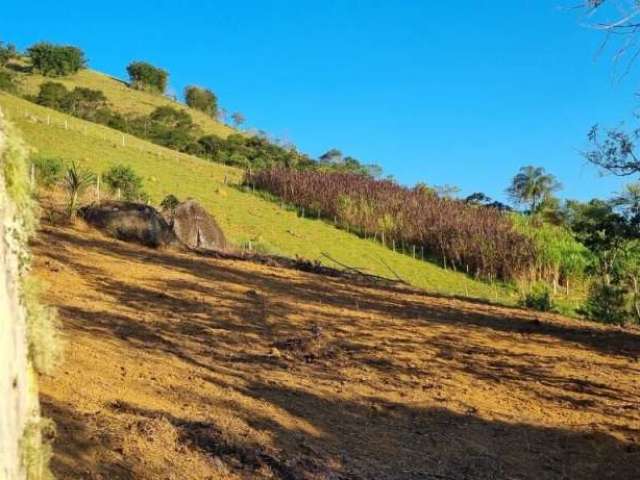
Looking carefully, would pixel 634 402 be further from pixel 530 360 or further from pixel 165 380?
pixel 165 380

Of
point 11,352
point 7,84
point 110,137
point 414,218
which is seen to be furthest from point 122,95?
point 11,352

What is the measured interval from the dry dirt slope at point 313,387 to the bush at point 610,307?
2770mm

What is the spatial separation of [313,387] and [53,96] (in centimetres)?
5011

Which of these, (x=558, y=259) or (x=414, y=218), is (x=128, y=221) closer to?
(x=558, y=259)

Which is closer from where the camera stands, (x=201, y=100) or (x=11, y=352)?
(x=11, y=352)

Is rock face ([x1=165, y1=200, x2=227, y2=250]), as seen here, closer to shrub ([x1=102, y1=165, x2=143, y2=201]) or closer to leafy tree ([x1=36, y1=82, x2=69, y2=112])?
shrub ([x1=102, y1=165, x2=143, y2=201])

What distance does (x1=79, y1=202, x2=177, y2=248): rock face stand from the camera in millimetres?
13148

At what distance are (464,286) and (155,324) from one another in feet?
67.6

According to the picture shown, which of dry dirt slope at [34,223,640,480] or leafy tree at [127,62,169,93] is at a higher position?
leafy tree at [127,62,169,93]

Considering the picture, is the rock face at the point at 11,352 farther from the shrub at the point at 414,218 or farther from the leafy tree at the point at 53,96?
the leafy tree at the point at 53,96

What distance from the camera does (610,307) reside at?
12.4 meters

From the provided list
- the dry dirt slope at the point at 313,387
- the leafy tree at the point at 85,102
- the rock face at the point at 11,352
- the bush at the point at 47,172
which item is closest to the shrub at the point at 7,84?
the leafy tree at the point at 85,102

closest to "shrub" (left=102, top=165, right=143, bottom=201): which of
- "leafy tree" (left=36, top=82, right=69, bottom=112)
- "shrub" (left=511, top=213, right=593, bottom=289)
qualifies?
"shrub" (left=511, top=213, right=593, bottom=289)

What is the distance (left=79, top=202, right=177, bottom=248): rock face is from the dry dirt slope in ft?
10.8
